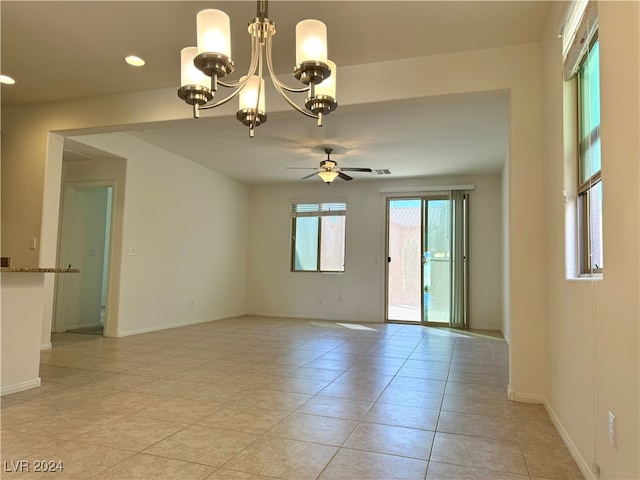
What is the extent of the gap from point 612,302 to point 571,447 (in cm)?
102

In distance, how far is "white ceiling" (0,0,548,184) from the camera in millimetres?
2670

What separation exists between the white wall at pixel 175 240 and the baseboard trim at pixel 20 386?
2.31 metres

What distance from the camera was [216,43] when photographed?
1937 millimetres

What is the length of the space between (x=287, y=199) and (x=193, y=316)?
2.92 metres

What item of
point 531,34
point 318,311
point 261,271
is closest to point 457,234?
point 318,311

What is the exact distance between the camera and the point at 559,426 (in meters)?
2.37

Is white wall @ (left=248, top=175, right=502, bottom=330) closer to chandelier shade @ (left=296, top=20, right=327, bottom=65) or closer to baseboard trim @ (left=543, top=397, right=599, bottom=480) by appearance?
baseboard trim @ (left=543, top=397, right=599, bottom=480)

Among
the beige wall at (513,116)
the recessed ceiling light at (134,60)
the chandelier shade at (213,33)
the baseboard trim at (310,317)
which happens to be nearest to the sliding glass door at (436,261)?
the baseboard trim at (310,317)

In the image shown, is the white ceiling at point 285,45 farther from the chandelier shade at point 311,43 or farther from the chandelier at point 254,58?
the chandelier shade at point 311,43

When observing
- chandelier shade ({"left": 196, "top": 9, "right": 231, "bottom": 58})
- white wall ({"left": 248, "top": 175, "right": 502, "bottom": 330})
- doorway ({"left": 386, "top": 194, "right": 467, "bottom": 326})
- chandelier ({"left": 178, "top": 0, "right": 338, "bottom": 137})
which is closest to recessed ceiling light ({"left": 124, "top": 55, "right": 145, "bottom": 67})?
chandelier ({"left": 178, "top": 0, "right": 338, "bottom": 137})

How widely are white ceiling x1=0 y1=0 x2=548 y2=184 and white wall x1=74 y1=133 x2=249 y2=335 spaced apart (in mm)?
869

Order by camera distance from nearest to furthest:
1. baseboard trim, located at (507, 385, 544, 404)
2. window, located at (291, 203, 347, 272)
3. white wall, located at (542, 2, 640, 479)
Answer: white wall, located at (542, 2, 640, 479) < baseboard trim, located at (507, 385, 544, 404) < window, located at (291, 203, 347, 272)

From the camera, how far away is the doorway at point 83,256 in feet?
19.4

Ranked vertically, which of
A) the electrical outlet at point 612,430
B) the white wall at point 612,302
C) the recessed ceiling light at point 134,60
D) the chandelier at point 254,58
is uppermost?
the recessed ceiling light at point 134,60
